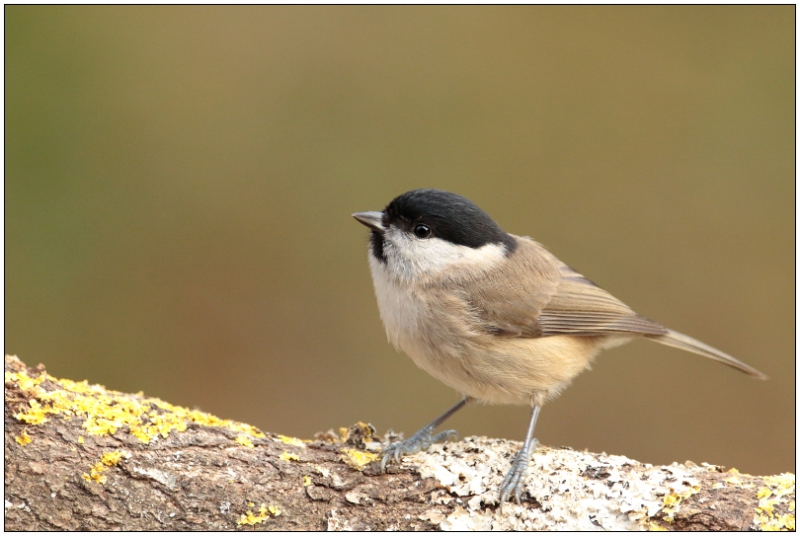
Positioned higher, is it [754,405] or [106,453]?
[106,453]

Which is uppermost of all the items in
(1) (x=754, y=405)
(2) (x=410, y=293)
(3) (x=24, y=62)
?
(3) (x=24, y=62)

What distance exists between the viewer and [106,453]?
256cm

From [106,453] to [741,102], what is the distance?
5.93 meters

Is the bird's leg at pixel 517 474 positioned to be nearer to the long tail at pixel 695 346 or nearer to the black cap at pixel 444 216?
the black cap at pixel 444 216

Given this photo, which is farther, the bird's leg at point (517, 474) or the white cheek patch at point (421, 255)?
the white cheek patch at point (421, 255)

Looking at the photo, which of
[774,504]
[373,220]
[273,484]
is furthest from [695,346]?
[273,484]

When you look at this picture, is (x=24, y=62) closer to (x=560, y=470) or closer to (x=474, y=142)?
(x=474, y=142)

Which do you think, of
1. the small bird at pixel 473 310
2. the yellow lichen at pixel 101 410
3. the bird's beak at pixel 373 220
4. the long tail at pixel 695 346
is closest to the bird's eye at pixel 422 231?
the small bird at pixel 473 310

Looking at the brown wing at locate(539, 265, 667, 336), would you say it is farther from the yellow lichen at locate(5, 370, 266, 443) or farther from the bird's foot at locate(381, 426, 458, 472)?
the yellow lichen at locate(5, 370, 266, 443)

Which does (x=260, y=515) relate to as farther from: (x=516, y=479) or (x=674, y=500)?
(x=674, y=500)

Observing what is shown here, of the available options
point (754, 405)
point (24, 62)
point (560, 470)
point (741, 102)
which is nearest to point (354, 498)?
point (560, 470)

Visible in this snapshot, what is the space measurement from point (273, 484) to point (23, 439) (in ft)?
3.04

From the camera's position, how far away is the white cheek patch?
332cm

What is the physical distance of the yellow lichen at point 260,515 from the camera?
2.59m
